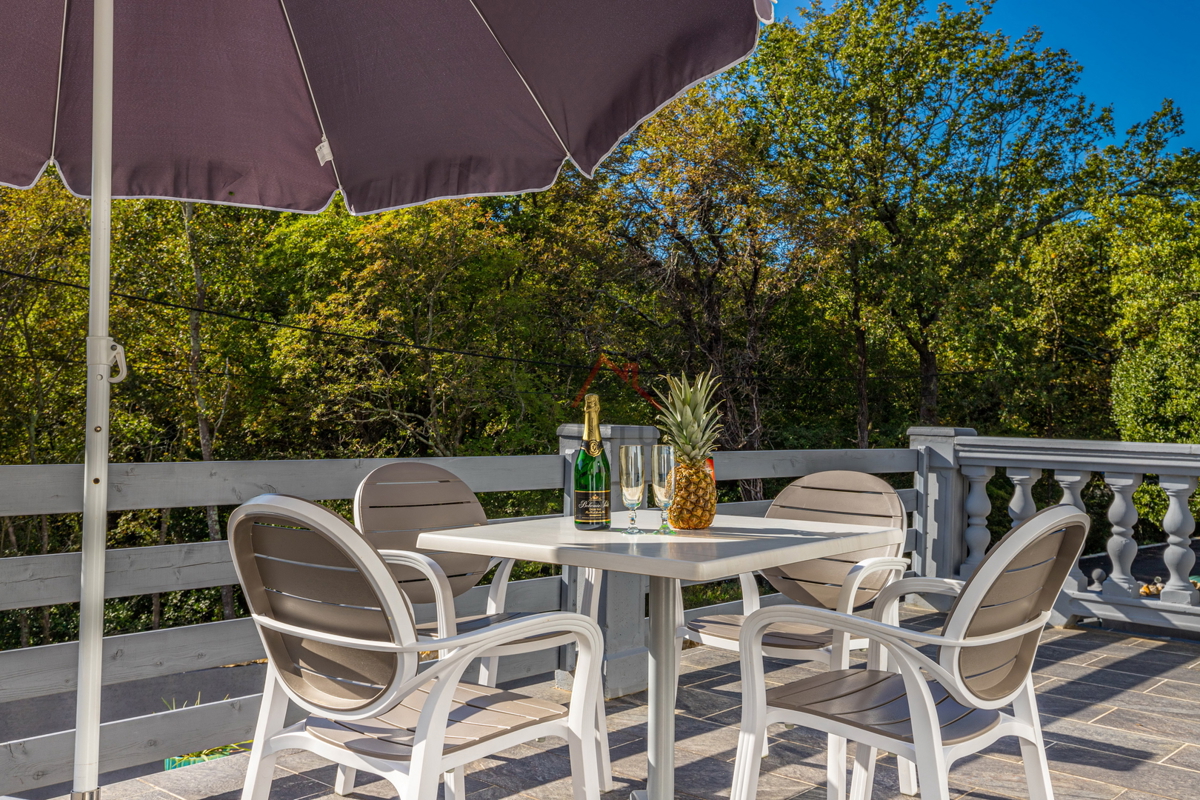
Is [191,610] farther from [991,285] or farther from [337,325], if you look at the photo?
[991,285]

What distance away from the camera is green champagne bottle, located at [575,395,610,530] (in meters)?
2.40

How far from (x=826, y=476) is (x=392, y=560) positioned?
4.61ft

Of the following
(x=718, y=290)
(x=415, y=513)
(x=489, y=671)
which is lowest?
(x=489, y=671)

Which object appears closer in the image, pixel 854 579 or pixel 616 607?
pixel 854 579

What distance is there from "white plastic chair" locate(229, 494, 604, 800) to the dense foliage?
11232mm

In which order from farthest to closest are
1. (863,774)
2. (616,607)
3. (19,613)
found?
(19,613), (616,607), (863,774)

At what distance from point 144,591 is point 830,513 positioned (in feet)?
6.65

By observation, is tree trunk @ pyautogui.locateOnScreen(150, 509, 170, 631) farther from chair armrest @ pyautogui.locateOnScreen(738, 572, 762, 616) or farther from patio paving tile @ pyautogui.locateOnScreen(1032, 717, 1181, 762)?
patio paving tile @ pyautogui.locateOnScreen(1032, 717, 1181, 762)

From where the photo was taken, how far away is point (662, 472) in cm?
243

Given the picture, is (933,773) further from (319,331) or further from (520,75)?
(319,331)

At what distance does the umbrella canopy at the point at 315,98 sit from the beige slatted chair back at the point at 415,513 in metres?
0.81

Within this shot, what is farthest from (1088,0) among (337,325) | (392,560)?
(392,560)

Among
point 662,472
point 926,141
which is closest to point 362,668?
point 662,472

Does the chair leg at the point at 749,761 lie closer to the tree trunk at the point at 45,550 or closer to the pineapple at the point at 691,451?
the pineapple at the point at 691,451
